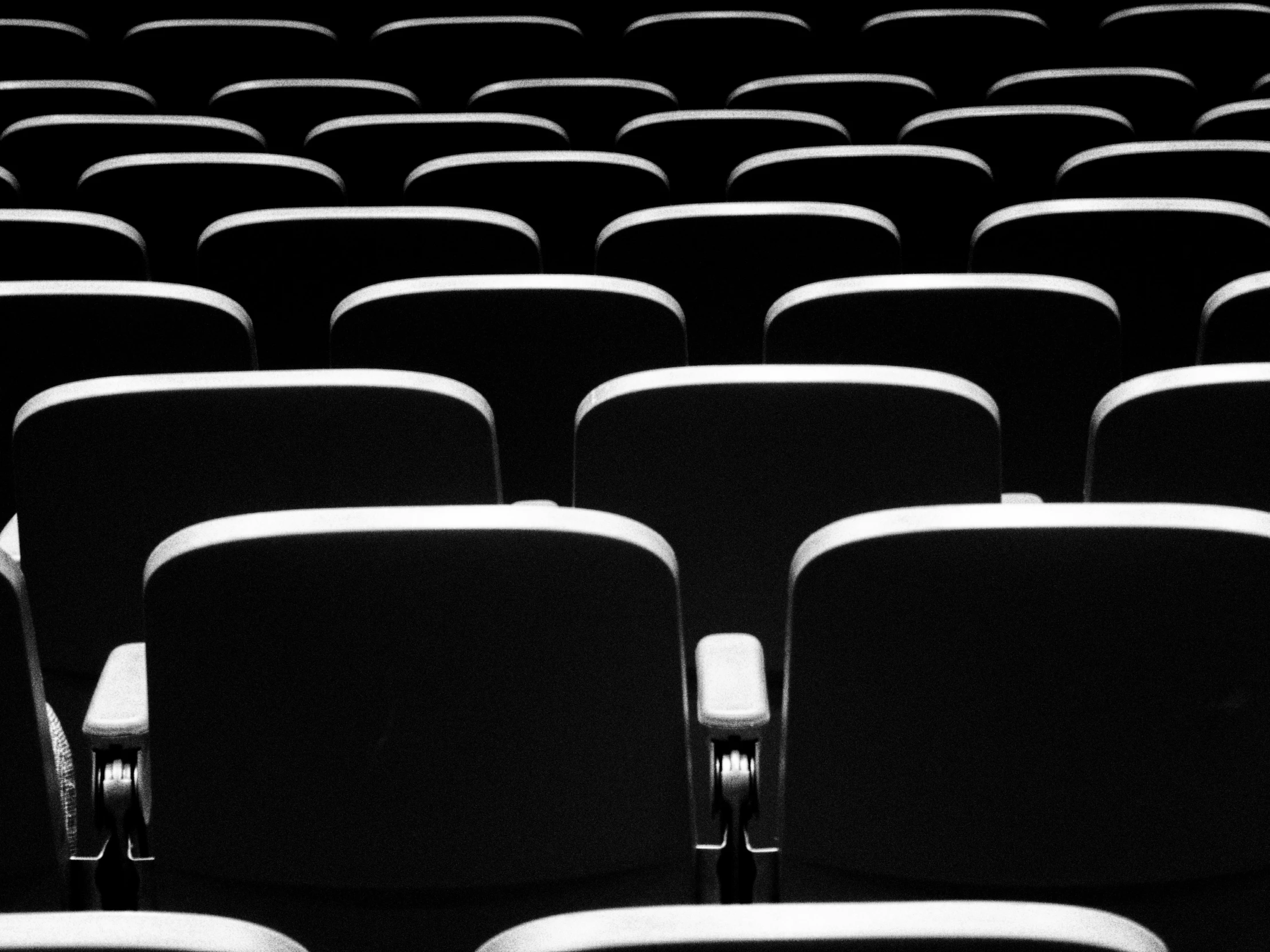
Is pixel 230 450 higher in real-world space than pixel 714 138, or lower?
higher

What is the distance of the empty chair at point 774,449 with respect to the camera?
4.57 feet

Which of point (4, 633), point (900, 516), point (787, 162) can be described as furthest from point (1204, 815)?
point (787, 162)

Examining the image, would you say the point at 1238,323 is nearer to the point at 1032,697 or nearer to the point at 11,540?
the point at 1032,697

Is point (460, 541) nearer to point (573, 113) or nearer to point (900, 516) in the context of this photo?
point (900, 516)

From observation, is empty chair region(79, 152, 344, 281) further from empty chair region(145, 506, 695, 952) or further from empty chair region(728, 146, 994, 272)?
empty chair region(145, 506, 695, 952)

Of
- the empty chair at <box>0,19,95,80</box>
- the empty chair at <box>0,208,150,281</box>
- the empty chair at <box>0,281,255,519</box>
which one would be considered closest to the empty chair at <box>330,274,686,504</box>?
the empty chair at <box>0,281,255,519</box>

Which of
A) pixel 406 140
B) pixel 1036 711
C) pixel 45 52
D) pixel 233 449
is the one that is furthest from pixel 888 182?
pixel 45 52

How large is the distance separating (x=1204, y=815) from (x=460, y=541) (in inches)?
22.5

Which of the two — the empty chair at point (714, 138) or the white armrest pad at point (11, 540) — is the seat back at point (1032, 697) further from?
the empty chair at point (714, 138)

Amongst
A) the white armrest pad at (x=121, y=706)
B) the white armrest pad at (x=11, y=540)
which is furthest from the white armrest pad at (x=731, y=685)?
the white armrest pad at (x=11, y=540)

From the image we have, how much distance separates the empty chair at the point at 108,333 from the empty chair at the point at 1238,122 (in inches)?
64.7

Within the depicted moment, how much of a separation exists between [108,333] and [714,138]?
3.77ft

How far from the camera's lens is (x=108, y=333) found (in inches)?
67.9

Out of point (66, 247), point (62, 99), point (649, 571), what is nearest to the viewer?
point (649, 571)
